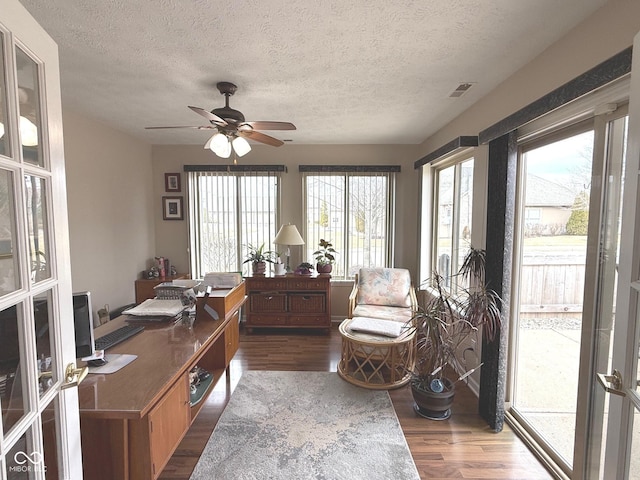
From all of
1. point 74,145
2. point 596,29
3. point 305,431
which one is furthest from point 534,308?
point 74,145

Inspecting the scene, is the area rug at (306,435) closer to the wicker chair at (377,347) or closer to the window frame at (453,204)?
the wicker chair at (377,347)

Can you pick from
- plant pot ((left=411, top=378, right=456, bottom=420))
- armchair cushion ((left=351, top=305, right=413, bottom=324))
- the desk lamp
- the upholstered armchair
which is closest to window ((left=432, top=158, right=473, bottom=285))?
the upholstered armchair

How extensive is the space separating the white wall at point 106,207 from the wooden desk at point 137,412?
183cm

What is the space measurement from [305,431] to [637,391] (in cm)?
187

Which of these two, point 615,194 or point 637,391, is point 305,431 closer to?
point 637,391

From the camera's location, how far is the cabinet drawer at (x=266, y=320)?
159 inches

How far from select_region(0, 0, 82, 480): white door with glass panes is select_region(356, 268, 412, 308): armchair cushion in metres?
2.97

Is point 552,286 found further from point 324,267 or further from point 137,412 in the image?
point 324,267

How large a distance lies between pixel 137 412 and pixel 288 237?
9.34 feet

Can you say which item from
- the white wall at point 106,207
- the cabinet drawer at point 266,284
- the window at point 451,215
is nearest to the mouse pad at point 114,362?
the white wall at point 106,207

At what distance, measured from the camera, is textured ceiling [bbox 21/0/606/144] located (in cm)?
145

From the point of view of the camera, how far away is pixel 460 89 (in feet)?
7.71

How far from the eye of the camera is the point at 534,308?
216 cm

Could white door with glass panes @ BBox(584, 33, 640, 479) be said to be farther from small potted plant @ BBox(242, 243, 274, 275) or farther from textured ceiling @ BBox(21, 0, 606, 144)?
small potted plant @ BBox(242, 243, 274, 275)
